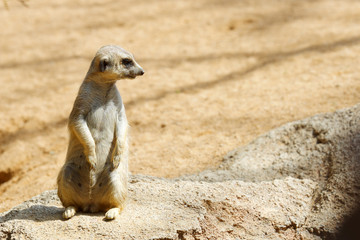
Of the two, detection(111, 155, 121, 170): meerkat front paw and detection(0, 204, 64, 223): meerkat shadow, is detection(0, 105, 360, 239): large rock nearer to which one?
detection(0, 204, 64, 223): meerkat shadow

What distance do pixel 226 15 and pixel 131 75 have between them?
4.92 metres

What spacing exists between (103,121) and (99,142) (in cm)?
12

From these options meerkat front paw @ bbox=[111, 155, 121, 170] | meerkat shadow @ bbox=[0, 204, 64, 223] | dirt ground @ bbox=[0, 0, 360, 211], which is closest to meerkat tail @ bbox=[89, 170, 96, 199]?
meerkat front paw @ bbox=[111, 155, 121, 170]

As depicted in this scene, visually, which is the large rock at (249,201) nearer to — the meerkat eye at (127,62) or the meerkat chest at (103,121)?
the meerkat chest at (103,121)

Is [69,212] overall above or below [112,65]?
below

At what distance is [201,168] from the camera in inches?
146

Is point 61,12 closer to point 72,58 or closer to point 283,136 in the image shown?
point 72,58

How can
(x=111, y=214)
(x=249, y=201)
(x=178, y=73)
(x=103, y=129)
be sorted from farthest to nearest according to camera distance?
(x=178, y=73) < (x=249, y=201) < (x=103, y=129) < (x=111, y=214)

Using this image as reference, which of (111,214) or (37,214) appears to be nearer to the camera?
(111,214)

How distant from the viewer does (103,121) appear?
2453 millimetres

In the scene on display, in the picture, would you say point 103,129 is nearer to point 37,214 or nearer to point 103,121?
point 103,121

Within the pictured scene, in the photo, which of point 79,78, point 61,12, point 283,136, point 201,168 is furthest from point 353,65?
point 61,12

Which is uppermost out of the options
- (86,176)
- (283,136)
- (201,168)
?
(86,176)

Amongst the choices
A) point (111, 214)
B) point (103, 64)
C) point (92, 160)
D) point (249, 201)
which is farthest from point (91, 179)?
point (249, 201)
